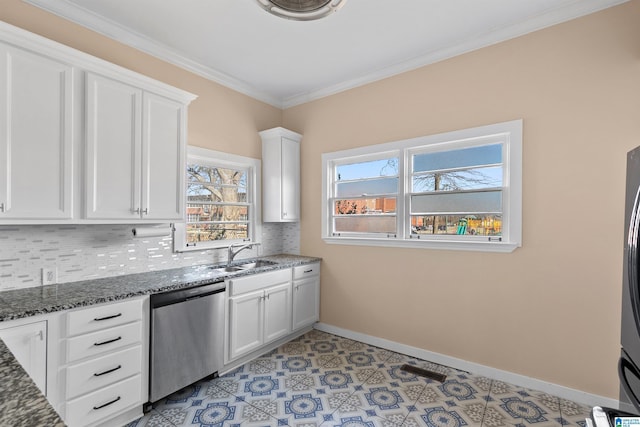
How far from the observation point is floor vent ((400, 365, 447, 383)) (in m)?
2.67

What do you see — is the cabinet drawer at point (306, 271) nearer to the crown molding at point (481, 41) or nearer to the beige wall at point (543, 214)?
the beige wall at point (543, 214)

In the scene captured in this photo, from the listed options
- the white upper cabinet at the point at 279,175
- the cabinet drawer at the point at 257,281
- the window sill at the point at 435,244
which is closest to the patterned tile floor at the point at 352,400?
the cabinet drawer at the point at 257,281

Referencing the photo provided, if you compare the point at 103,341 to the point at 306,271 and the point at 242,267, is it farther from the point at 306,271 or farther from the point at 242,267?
the point at 306,271

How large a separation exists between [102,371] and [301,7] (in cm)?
250

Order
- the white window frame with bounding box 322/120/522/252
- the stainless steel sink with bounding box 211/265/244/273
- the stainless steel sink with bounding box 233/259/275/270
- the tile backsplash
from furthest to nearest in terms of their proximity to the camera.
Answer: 1. the stainless steel sink with bounding box 233/259/275/270
2. the stainless steel sink with bounding box 211/265/244/273
3. the white window frame with bounding box 322/120/522/252
4. the tile backsplash

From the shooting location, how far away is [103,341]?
1940 mm

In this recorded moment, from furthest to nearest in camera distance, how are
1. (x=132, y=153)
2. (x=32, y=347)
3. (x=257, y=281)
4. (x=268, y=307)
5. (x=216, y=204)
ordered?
(x=216, y=204)
(x=268, y=307)
(x=257, y=281)
(x=132, y=153)
(x=32, y=347)

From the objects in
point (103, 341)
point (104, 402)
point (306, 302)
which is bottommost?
point (104, 402)

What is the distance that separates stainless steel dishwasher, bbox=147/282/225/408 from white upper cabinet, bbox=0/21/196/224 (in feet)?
2.18

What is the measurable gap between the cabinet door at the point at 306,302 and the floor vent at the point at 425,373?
120 centimetres

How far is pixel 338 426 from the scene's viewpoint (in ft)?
6.80

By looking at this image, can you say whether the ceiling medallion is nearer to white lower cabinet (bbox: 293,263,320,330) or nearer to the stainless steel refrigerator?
the stainless steel refrigerator

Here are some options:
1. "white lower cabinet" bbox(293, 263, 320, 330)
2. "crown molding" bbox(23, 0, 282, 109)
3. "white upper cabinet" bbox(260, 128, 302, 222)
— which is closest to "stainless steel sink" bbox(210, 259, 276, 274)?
"white lower cabinet" bbox(293, 263, 320, 330)

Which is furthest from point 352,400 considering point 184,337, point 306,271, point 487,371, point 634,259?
point 634,259
